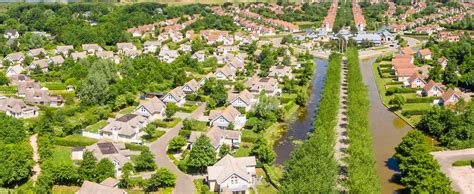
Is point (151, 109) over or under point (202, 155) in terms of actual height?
under

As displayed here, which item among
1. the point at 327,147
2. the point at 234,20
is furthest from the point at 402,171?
the point at 234,20

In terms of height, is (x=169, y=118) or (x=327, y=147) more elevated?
(x=327, y=147)

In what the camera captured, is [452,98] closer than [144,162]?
No

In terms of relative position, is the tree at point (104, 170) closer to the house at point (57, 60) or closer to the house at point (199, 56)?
the house at point (57, 60)

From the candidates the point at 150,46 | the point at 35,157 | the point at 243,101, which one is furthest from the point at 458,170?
the point at 150,46

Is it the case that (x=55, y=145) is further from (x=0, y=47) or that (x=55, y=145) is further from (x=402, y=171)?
(x=0, y=47)

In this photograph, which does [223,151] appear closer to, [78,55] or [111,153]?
[111,153]
